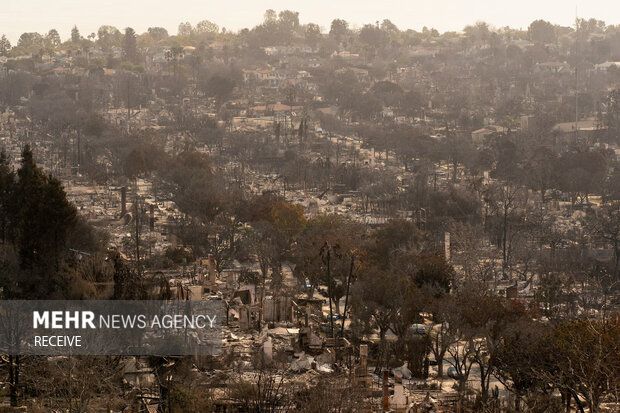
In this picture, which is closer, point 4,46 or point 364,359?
point 364,359

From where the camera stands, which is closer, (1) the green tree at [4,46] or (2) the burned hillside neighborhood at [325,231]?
(2) the burned hillside neighborhood at [325,231]

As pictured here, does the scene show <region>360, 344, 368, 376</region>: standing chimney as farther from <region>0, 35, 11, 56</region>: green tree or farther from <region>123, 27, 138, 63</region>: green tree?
<region>0, 35, 11, 56</region>: green tree

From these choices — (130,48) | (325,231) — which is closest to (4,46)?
(130,48)

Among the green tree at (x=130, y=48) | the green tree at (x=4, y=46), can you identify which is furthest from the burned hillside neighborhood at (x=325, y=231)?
the green tree at (x=4, y=46)

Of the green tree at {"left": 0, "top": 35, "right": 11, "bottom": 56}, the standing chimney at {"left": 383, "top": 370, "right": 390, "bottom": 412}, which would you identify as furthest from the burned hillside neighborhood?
the green tree at {"left": 0, "top": 35, "right": 11, "bottom": 56}

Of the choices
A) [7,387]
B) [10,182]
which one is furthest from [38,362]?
[10,182]

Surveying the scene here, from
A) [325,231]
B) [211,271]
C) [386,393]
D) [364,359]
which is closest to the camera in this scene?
[386,393]

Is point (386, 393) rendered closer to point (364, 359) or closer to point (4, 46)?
point (364, 359)

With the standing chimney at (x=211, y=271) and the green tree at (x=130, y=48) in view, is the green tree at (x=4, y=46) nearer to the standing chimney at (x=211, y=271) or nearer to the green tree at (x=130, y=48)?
Result: the green tree at (x=130, y=48)
